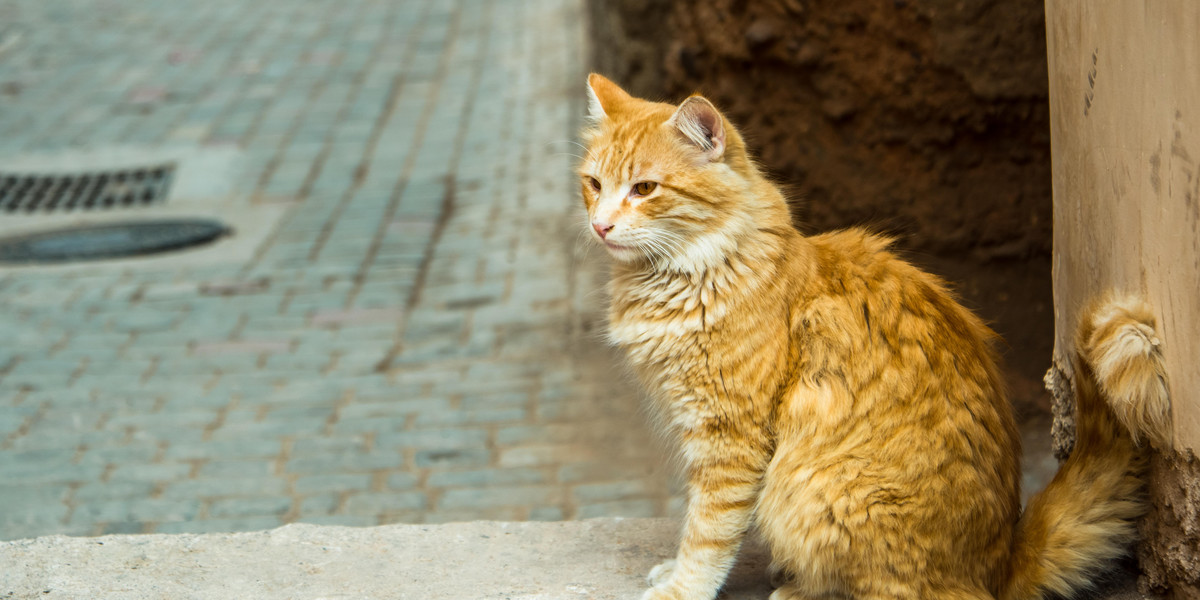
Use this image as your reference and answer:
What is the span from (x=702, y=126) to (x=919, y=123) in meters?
2.23

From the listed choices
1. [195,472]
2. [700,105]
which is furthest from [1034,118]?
[195,472]

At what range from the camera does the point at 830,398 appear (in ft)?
9.25

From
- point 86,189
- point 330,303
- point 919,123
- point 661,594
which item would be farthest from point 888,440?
point 86,189

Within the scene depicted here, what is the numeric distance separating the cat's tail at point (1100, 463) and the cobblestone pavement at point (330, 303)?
202 cm

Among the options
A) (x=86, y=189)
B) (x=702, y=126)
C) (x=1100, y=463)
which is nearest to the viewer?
(x=1100, y=463)

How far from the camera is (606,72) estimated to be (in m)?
7.63

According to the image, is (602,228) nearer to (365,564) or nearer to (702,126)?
(702,126)

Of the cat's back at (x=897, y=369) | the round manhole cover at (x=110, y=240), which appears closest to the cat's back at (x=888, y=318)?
the cat's back at (x=897, y=369)

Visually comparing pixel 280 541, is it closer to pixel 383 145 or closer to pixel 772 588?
pixel 772 588

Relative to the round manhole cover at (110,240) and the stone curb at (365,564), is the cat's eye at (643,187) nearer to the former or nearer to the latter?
the stone curb at (365,564)

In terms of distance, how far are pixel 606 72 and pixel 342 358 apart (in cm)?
279

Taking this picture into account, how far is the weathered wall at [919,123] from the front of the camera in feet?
15.5

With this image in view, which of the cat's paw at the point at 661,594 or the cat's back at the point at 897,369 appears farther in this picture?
the cat's paw at the point at 661,594

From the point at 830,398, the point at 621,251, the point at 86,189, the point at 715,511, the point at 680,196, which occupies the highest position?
the point at 680,196
